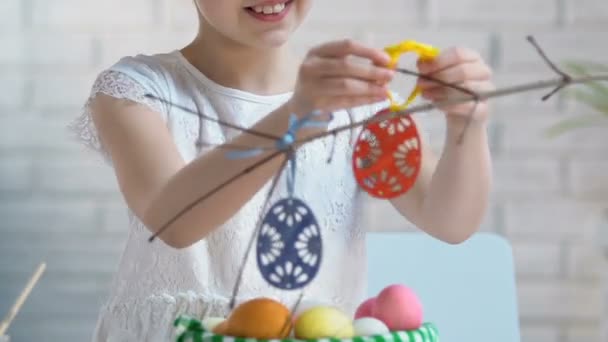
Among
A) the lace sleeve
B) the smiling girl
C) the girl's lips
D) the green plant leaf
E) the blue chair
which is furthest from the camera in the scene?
the green plant leaf

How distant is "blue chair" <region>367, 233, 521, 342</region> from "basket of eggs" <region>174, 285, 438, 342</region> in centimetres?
76

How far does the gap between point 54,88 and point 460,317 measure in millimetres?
798

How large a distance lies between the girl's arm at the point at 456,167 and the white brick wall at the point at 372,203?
64 cm

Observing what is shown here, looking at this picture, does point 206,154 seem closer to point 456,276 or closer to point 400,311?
point 400,311

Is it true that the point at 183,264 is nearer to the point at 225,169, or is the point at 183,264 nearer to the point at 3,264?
the point at 225,169

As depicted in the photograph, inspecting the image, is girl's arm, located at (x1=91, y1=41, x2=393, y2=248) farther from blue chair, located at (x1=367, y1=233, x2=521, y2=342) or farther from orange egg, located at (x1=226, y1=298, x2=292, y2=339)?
blue chair, located at (x1=367, y1=233, x2=521, y2=342)

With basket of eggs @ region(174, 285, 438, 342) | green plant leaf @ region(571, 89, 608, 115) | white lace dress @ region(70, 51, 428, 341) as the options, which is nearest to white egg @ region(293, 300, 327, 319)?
basket of eggs @ region(174, 285, 438, 342)

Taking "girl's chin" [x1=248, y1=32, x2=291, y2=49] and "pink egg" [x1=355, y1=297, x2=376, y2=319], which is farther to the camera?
"girl's chin" [x1=248, y1=32, x2=291, y2=49]

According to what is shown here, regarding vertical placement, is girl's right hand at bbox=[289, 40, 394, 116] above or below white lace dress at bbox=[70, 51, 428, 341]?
above

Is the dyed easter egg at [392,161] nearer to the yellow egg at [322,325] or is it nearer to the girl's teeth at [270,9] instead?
the yellow egg at [322,325]

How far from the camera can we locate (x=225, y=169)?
722mm

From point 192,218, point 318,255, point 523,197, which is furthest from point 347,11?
point 318,255

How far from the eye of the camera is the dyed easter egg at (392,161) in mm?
601

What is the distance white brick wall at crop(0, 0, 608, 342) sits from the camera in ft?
5.54
